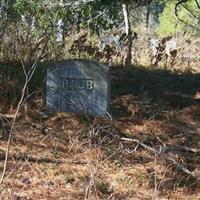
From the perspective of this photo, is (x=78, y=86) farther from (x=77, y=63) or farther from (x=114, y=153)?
(x=114, y=153)

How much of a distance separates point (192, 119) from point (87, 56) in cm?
441

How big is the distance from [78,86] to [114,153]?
10.6ft

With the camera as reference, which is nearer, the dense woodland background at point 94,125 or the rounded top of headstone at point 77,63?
the dense woodland background at point 94,125

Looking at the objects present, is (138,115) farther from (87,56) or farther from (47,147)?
(87,56)

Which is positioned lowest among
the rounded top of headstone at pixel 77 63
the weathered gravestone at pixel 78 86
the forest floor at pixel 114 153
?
the forest floor at pixel 114 153

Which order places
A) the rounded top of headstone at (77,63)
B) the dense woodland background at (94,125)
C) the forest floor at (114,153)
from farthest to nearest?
the rounded top of headstone at (77,63) → the dense woodland background at (94,125) → the forest floor at (114,153)

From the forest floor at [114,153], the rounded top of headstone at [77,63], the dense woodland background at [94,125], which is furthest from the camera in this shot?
the rounded top of headstone at [77,63]

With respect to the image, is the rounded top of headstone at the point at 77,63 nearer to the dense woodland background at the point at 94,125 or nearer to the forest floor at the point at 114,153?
the dense woodland background at the point at 94,125

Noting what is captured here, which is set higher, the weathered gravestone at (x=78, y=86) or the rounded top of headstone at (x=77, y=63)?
the rounded top of headstone at (x=77, y=63)

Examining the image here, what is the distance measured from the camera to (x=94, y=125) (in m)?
6.74

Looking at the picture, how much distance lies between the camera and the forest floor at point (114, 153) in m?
4.89

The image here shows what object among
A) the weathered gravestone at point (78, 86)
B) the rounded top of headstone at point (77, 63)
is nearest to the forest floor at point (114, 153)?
the weathered gravestone at point (78, 86)

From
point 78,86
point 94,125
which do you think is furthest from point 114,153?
point 78,86

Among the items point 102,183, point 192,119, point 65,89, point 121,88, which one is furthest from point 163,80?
point 102,183
